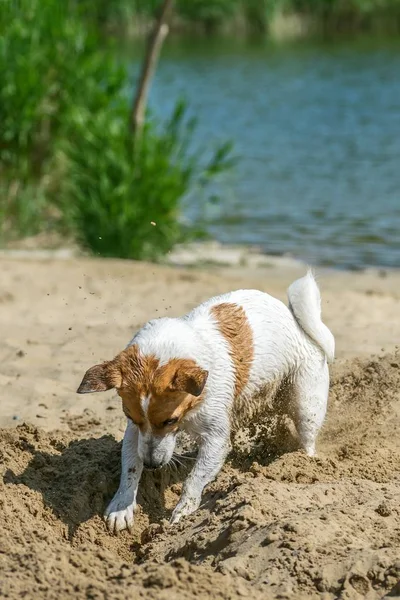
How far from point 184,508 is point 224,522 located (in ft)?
1.55

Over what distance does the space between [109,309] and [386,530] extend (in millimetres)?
4844

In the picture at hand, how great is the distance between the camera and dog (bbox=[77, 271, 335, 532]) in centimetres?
449

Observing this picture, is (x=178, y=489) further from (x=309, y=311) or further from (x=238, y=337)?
(x=309, y=311)

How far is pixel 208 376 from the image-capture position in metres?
4.83

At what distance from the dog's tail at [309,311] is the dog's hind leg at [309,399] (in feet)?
0.29

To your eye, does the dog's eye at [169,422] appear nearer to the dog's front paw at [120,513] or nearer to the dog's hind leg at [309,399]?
the dog's front paw at [120,513]

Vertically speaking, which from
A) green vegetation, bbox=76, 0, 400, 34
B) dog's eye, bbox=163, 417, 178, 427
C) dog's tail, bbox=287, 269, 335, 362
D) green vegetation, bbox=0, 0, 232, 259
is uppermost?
dog's eye, bbox=163, 417, 178, 427

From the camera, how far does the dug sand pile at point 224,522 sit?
377 centimetres

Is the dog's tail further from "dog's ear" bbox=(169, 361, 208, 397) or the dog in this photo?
"dog's ear" bbox=(169, 361, 208, 397)

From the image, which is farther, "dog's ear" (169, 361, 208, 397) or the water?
the water

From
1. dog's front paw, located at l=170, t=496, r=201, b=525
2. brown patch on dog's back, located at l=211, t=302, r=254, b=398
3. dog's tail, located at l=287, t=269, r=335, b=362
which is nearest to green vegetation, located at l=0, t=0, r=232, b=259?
dog's tail, located at l=287, t=269, r=335, b=362

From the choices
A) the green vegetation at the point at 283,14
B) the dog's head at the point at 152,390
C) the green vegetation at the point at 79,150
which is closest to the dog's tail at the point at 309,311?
the dog's head at the point at 152,390

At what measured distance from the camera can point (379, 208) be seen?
51.1 ft

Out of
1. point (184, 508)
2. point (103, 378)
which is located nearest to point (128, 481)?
point (184, 508)
